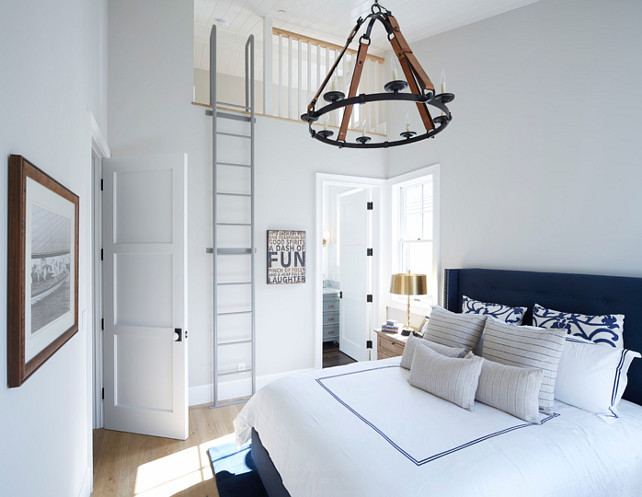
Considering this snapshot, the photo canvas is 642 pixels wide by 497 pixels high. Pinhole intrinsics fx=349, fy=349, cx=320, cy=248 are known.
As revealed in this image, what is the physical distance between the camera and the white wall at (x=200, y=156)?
121 inches

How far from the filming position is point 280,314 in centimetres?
372

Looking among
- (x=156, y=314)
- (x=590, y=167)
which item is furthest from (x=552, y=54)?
(x=156, y=314)

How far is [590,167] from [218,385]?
11.6ft

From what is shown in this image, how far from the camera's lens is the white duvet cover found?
1.33 meters

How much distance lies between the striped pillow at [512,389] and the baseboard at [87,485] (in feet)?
7.18

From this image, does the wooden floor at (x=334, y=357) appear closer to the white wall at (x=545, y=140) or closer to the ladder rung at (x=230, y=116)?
the white wall at (x=545, y=140)

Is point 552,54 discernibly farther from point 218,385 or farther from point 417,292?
point 218,385

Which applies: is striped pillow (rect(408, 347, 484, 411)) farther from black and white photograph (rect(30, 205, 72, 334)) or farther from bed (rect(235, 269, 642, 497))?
black and white photograph (rect(30, 205, 72, 334))

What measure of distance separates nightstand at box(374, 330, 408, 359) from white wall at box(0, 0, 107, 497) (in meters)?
2.47

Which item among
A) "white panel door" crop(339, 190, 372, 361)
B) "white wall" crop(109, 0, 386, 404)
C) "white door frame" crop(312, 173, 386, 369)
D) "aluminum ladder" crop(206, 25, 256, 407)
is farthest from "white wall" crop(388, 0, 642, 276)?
"aluminum ladder" crop(206, 25, 256, 407)

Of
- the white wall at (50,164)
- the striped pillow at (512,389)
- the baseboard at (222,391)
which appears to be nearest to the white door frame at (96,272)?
the white wall at (50,164)

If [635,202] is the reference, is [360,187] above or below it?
above

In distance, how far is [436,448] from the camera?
1.49 meters

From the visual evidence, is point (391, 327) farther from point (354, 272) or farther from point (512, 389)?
point (512, 389)
